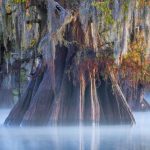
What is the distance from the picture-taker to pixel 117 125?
778 inches

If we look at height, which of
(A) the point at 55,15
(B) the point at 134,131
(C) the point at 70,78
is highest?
(A) the point at 55,15

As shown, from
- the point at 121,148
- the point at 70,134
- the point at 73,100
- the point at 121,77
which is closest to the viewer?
the point at 121,148

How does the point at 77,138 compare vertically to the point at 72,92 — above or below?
below

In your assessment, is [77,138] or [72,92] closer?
[77,138]

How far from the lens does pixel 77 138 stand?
16.4 meters

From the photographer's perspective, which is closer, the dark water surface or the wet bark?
the dark water surface

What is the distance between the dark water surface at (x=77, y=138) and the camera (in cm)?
1429

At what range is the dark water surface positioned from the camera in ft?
46.9

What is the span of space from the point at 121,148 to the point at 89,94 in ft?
19.0

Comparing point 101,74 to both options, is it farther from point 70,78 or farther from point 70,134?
point 70,134

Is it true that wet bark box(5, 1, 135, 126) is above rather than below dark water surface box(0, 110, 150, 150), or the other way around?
above

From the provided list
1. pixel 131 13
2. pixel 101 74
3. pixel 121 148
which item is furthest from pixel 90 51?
pixel 121 148

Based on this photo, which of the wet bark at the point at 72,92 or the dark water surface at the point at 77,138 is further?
the wet bark at the point at 72,92

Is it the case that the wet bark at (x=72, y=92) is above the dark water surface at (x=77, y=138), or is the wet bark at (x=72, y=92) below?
above
